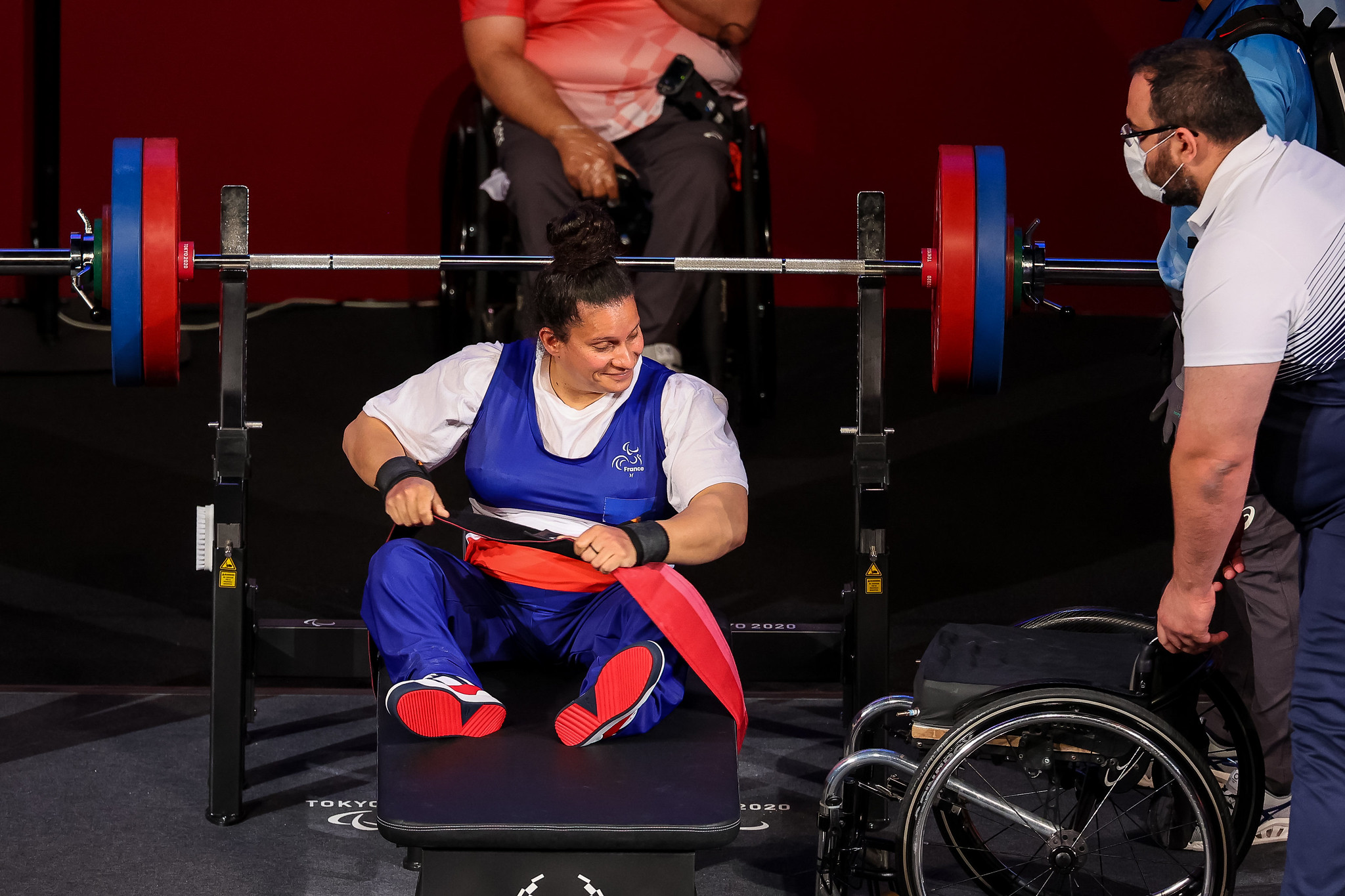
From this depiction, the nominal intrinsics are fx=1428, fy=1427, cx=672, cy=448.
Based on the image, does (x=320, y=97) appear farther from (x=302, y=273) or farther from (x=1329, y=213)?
(x=1329, y=213)

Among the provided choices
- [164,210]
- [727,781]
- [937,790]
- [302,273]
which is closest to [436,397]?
[164,210]

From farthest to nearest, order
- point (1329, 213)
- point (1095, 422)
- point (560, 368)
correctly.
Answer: point (1095, 422), point (560, 368), point (1329, 213)

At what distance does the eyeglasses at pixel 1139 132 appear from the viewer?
6.79ft

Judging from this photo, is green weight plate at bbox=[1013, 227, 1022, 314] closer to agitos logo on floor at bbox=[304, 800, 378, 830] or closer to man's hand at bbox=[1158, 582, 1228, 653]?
man's hand at bbox=[1158, 582, 1228, 653]

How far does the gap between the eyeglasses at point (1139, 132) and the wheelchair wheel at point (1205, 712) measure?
783 millimetres

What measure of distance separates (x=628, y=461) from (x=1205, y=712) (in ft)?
3.54

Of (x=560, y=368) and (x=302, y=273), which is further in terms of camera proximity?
(x=302, y=273)

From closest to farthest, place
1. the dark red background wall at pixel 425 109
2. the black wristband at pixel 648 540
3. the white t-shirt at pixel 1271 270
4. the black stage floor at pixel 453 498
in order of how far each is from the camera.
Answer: the white t-shirt at pixel 1271 270
the black wristband at pixel 648 540
the black stage floor at pixel 453 498
the dark red background wall at pixel 425 109

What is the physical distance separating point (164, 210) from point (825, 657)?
1.51m

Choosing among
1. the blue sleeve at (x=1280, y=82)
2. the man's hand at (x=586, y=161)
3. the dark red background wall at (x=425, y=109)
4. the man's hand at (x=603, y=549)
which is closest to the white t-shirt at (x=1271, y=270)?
the blue sleeve at (x=1280, y=82)

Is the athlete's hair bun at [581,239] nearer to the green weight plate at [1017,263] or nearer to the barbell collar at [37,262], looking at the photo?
the green weight plate at [1017,263]

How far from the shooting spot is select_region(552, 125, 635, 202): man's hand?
396cm

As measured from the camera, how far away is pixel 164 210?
101 inches

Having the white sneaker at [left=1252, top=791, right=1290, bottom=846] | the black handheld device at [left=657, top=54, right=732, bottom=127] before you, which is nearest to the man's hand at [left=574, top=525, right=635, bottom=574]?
the white sneaker at [left=1252, top=791, right=1290, bottom=846]
